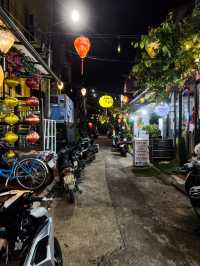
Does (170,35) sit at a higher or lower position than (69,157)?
higher

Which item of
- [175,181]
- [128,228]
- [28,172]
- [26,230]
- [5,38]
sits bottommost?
[128,228]

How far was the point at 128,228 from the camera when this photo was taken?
4512 mm

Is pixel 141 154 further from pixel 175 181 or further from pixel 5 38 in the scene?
pixel 5 38

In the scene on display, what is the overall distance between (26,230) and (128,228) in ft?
8.12

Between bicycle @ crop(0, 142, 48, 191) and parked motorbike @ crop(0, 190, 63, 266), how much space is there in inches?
165

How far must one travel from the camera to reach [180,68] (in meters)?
4.78

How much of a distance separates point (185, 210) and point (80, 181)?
13.6ft

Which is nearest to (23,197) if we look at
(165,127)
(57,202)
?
(57,202)

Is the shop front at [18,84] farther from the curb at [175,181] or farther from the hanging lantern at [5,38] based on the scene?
the curb at [175,181]

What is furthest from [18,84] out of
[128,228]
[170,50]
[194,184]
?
[194,184]

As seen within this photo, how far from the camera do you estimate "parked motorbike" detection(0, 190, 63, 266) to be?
7.68 feet

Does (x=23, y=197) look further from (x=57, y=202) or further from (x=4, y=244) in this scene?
(x=57, y=202)

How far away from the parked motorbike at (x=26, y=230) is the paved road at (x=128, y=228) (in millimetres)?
1098

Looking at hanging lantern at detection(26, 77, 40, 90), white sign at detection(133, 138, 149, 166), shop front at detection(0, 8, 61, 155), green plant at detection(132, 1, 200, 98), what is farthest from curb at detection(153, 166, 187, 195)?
hanging lantern at detection(26, 77, 40, 90)
